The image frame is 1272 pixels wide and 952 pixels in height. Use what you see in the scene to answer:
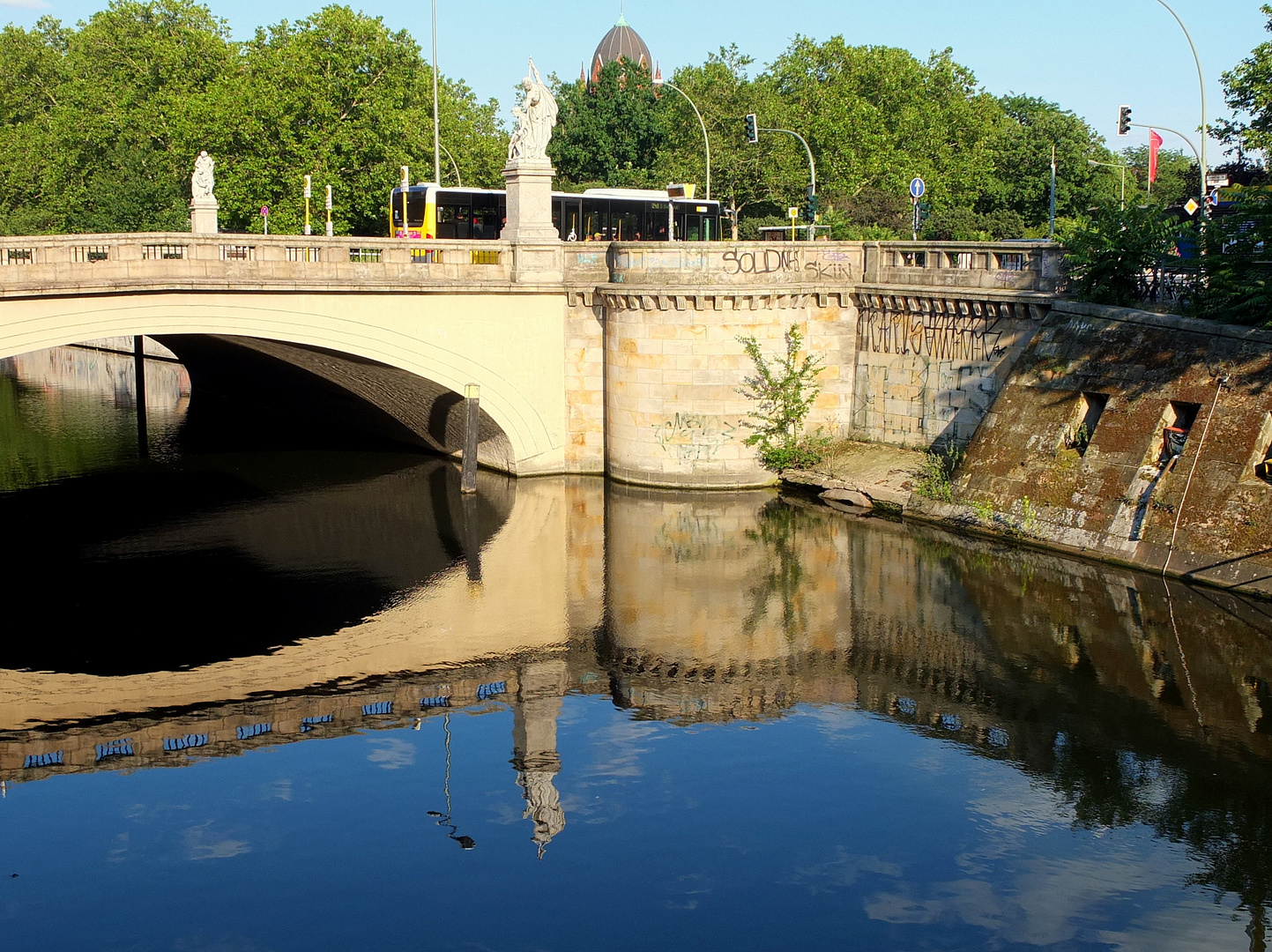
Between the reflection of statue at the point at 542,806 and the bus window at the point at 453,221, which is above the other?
the bus window at the point at 453,221

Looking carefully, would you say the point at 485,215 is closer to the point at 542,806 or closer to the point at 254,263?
the point at 254,263

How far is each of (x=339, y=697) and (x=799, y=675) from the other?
8642 millimetres

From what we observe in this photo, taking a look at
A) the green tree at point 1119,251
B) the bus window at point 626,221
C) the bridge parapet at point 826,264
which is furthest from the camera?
the bus window at point 626,221

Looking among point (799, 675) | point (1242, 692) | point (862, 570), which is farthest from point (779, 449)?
point (1242, 692)

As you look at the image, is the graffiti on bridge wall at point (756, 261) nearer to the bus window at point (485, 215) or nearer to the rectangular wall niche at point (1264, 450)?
the bus window at point (485, 215)

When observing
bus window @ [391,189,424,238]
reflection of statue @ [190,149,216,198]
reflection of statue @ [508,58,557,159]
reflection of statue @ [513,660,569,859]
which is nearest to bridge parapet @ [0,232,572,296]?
reflection of statue @ [508,58,557,159]

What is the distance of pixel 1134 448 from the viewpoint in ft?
103

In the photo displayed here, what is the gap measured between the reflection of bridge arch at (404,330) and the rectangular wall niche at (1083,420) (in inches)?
603

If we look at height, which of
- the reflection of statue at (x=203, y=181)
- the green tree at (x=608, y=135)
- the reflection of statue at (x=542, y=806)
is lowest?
the reflection of statue at (x=542, y=806)

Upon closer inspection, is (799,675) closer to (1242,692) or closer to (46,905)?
(1242,692)

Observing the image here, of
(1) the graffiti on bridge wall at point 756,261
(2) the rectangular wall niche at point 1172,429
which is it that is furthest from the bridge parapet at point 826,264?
(2) the rectangular wall niche at point 1172,429

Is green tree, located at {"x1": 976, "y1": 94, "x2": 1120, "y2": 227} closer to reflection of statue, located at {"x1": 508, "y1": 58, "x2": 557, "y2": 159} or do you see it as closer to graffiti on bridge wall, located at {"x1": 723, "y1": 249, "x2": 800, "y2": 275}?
graffiti on bridge wall, located at {"x1": 723, "y1": 249, "x2": 800, "y2": 275}

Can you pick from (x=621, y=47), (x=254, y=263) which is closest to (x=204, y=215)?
(x=254, y=263)

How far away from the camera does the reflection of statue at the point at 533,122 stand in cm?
3906
